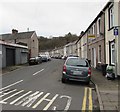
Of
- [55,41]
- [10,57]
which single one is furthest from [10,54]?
[55,41]

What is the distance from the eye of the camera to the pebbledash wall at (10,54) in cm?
2724

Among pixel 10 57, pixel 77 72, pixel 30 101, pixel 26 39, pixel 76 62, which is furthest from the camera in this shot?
pixel 26 39

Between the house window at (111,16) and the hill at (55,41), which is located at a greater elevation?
the hill at (55,41)

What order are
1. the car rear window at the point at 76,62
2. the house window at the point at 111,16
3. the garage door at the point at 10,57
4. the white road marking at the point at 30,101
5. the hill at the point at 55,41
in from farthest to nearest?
the hill at the point at 55,41
the garage door at the point at 10,57
the house window at the point at 111,16
the car rear window at the point at 76,62
the white road marking at the point at 30,101

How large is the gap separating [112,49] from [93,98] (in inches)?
328

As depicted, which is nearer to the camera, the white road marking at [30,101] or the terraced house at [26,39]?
the white road marking at [30,101]

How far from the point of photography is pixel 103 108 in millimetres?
7266

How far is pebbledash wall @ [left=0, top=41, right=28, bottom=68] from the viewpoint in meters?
27.2

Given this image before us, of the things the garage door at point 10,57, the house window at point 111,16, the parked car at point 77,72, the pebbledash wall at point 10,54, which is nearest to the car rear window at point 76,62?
the parked car at point 77,72

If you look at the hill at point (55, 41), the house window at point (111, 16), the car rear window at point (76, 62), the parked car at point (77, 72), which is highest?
the hill at point (55, 41)

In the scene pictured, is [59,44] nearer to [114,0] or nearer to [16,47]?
[16,47]

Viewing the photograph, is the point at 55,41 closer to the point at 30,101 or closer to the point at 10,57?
the point at 10,57

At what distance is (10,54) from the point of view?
31625 millimetres

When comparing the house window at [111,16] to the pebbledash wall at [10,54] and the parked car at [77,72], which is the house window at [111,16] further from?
the pebbledash wall at [10,54]
